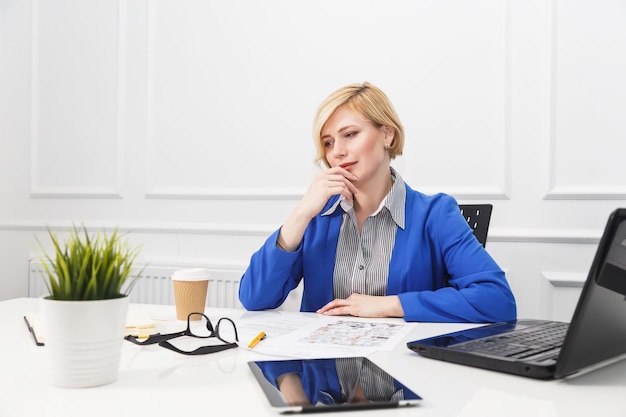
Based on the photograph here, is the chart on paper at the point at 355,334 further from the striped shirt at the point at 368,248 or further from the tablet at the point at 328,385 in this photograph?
the striped shirt at the point at 368,248

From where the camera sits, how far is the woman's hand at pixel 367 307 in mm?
1315

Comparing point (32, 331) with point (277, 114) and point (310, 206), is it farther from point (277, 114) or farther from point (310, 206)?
point (277, 114)

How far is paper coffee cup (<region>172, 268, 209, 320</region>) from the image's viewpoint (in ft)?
4.12

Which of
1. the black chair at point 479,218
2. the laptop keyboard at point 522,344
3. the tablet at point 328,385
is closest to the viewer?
the tablet at point 328,385

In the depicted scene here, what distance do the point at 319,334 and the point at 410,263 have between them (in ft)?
1.65

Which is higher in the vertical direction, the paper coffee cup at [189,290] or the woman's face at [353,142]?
the woman's face at [353,142]

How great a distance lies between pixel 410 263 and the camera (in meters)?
1.52

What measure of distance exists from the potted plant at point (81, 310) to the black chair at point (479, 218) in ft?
4.61

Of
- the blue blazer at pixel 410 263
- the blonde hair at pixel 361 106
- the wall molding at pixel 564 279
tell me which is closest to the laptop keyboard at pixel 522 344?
the blue blazer at pixel 410 263

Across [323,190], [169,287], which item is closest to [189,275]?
[323,190]

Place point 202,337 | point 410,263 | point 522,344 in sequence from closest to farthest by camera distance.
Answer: point 522,344 → point 202,337 → point 410,263

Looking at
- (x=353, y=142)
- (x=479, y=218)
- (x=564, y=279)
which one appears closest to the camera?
(x=353, y=142)

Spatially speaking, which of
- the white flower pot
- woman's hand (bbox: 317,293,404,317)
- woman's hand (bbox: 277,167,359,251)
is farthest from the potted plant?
woman's hand (bbox: 277,167,359,251)

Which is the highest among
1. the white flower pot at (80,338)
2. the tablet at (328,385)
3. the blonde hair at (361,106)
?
the blonde hair at (361,106)
